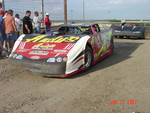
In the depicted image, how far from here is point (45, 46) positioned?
804 cm

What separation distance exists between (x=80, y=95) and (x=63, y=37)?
2709 millimetres

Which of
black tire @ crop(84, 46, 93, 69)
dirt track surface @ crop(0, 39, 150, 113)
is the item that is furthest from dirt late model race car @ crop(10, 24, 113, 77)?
dirt track surface @ crop(0, 39, 150, 113)

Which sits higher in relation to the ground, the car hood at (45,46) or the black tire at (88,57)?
the car hood at (45,46)

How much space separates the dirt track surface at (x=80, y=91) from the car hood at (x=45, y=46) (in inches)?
22.9

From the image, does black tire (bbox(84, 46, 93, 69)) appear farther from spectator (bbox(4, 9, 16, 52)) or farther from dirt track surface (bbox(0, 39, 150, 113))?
spectator (bbox(4, 9, 16, 52))

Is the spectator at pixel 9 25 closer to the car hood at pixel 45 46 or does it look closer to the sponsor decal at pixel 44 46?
the car hood at pixel 45 46

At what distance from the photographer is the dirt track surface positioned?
17.8ft

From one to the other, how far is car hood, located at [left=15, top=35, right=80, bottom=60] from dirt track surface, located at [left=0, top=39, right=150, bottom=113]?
1.91 feet

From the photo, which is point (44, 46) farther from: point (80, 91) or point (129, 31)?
point (129, 31)

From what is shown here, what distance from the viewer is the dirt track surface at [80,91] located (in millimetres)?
5430

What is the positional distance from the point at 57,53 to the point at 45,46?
22.5 inches

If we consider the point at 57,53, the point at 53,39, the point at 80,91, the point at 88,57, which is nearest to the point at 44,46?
the point at 53,39

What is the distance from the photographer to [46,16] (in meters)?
14.7
